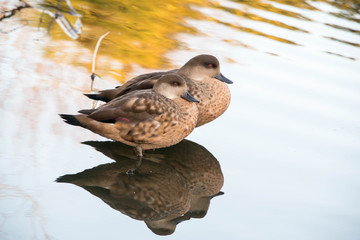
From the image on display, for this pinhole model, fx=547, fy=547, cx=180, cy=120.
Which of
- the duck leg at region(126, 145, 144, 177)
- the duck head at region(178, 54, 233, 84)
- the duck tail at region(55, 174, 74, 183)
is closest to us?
the duck tail at region(55, 174, 74, 183)

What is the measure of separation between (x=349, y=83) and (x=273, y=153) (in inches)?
103

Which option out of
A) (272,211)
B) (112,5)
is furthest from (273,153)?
(112,5)

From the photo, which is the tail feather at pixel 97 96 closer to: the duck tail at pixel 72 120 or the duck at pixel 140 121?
the duck at pixel 140 121

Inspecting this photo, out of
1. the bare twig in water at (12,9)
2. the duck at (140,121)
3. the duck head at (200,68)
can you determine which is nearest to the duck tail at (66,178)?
the duck at (140,121)

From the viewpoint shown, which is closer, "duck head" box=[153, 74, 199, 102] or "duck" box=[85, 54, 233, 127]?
"duck head" box=[153, 74, 199, 102]

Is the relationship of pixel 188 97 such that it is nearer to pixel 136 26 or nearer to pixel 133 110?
pixel 133 110

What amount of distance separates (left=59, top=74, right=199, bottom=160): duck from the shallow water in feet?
0.56

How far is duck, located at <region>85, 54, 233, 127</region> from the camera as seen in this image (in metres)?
5.07

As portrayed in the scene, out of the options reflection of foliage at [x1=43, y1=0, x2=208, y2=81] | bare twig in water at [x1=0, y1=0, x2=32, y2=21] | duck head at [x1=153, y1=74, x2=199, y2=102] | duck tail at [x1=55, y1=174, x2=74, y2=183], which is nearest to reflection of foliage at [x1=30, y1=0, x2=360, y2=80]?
reflection of foliage at [x1=43, y1=0, x2=208, y2=81]

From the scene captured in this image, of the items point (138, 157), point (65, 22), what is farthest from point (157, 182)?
point (65, 22)

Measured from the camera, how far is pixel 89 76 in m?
5.92

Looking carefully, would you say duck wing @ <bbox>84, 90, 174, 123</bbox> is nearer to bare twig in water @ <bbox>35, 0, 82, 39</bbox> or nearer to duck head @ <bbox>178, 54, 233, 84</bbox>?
duck head @ <bbox>178, 54, 233, 84</bbox>

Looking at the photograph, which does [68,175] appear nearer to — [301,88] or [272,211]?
[272,211]

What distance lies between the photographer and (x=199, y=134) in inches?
206
